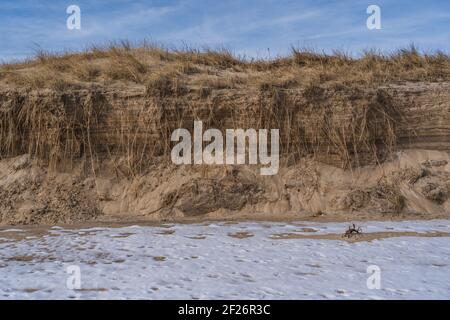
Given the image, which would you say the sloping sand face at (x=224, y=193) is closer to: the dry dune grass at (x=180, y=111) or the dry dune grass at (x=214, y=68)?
the dry dune grass at (x=180, y=111)

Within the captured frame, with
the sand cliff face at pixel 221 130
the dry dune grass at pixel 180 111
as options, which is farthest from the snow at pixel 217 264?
the dry dune grass at pixel 180 111

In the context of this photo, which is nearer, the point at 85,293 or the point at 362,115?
the point at 85,293

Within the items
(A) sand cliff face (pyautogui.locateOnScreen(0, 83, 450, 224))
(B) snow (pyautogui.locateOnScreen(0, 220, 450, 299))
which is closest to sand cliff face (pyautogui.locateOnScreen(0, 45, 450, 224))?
(A) sand cliff face (pyautogui.locateOnScreen(0, 83, 450, 224))

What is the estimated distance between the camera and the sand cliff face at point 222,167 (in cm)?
996

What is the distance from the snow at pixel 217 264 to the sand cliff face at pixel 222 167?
143cm

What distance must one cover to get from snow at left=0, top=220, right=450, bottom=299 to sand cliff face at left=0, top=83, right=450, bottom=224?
4.69ft

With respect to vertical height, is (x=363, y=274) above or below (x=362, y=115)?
below

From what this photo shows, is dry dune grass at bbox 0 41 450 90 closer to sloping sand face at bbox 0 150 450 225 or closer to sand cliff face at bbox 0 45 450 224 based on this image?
sand cliff face at bbox 0 45 450 224

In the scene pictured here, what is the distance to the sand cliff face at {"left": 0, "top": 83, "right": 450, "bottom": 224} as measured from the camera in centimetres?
996

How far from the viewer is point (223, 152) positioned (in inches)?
416

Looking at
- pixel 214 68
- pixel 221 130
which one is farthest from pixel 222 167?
A: pixel 214 68
